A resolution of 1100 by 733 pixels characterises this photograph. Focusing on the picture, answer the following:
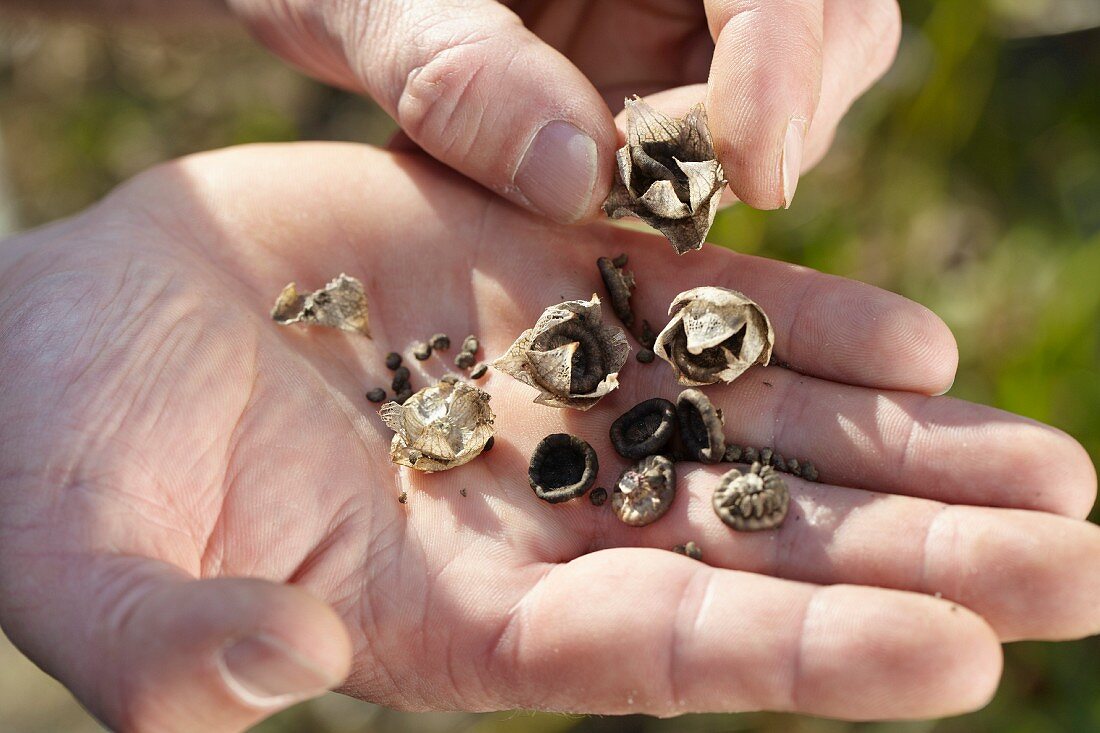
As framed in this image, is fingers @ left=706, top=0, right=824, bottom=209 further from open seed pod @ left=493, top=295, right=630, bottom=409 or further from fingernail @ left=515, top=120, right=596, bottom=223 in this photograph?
open seed pod @ left=493, top=295, right=630, bottom=409

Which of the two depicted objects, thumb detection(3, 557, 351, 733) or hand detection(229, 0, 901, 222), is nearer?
thumb detection(3, 557, 351, 733)

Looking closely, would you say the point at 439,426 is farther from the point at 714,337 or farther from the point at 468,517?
the point at 714,337

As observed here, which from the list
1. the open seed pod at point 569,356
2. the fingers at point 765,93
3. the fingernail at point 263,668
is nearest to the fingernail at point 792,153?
the fingers at point 765,93

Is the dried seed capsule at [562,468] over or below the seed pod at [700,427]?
below

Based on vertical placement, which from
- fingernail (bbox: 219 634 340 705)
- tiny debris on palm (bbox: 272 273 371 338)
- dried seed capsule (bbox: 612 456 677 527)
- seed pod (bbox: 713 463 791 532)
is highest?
tiny debris on palm (bbox: 272 273 371 338)

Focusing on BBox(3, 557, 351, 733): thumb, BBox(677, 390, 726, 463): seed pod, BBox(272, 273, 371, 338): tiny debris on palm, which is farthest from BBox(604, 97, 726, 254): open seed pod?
BBox(3, 557, 351, 733): thumb

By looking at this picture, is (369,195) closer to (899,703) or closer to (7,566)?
(7,566)

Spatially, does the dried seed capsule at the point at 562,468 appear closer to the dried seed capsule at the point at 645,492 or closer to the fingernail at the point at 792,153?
the dried seed capsule at the point at 645,492

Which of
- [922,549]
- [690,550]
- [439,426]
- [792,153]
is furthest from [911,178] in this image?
[439,426]
